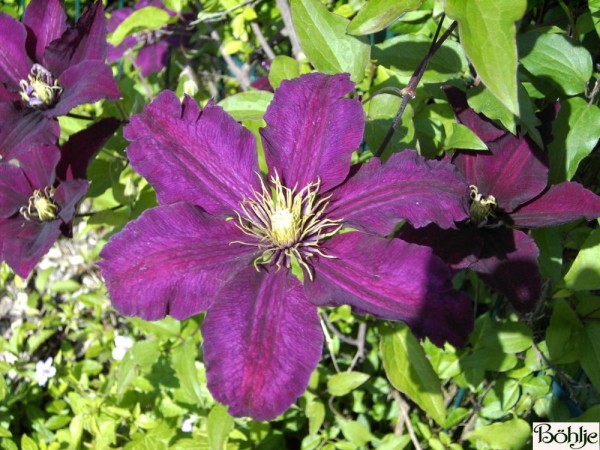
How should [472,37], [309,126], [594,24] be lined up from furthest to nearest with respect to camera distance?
[594,24] < [309,126] < [472,37]

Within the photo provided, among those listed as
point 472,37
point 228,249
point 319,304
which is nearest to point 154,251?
point 228,249

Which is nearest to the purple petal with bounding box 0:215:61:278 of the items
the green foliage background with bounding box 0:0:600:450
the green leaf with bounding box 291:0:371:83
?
the green foliage background with bounding box 0:0:600:450

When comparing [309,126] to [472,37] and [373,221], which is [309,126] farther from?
[472,37]

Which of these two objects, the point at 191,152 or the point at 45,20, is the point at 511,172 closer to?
the point at 191,152

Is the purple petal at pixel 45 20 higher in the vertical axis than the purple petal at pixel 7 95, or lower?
higher

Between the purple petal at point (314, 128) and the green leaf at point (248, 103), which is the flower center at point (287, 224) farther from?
the green leaf at point (248, 103)

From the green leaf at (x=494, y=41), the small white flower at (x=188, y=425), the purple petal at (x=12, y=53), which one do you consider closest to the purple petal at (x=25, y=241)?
the purple petal at (x=12, y=53)

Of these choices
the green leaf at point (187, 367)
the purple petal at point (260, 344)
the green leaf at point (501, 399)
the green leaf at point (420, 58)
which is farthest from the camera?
the green leaf at point (501, 399)
